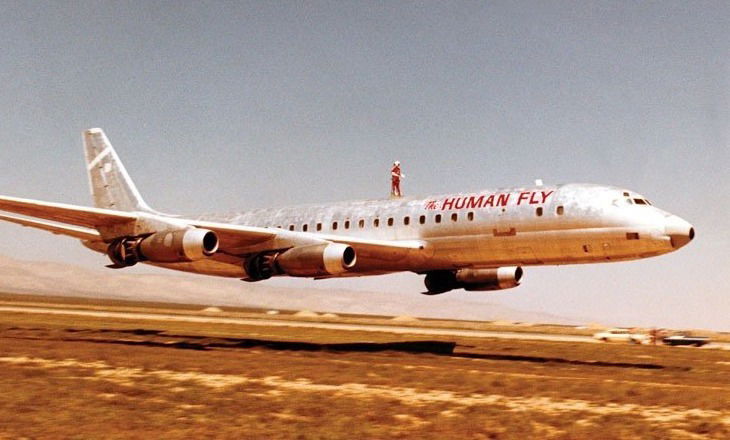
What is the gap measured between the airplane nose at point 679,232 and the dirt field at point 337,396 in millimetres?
4274

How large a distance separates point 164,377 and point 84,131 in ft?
106

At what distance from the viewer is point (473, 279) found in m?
33.2

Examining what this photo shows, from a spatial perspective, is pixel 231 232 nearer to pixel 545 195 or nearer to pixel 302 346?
pixel 302 346

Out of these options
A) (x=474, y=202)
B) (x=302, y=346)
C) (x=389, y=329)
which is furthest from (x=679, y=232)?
(x=389, y=329)

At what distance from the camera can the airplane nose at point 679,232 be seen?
25484 millimetres

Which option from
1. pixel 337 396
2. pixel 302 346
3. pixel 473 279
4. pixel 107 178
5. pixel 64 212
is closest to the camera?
pixel 337 396

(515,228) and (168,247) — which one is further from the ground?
(515,228)

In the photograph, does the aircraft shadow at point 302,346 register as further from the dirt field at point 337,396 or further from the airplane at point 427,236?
the airplane at point 427,236

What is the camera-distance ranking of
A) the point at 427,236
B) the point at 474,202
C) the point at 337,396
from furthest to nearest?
the point at 427,236
the point at 474,202
the point at 337,396

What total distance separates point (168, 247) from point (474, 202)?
39.1 ft

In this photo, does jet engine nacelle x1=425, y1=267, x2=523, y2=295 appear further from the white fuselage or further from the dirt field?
the dirt field

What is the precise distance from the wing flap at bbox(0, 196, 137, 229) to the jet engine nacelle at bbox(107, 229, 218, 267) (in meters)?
1.02

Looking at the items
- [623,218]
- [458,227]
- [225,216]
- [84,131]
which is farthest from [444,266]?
[84,131]

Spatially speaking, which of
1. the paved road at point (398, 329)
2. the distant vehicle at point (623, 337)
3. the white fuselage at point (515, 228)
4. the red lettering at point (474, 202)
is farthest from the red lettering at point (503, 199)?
the distant vehicle at point (623, 337)
